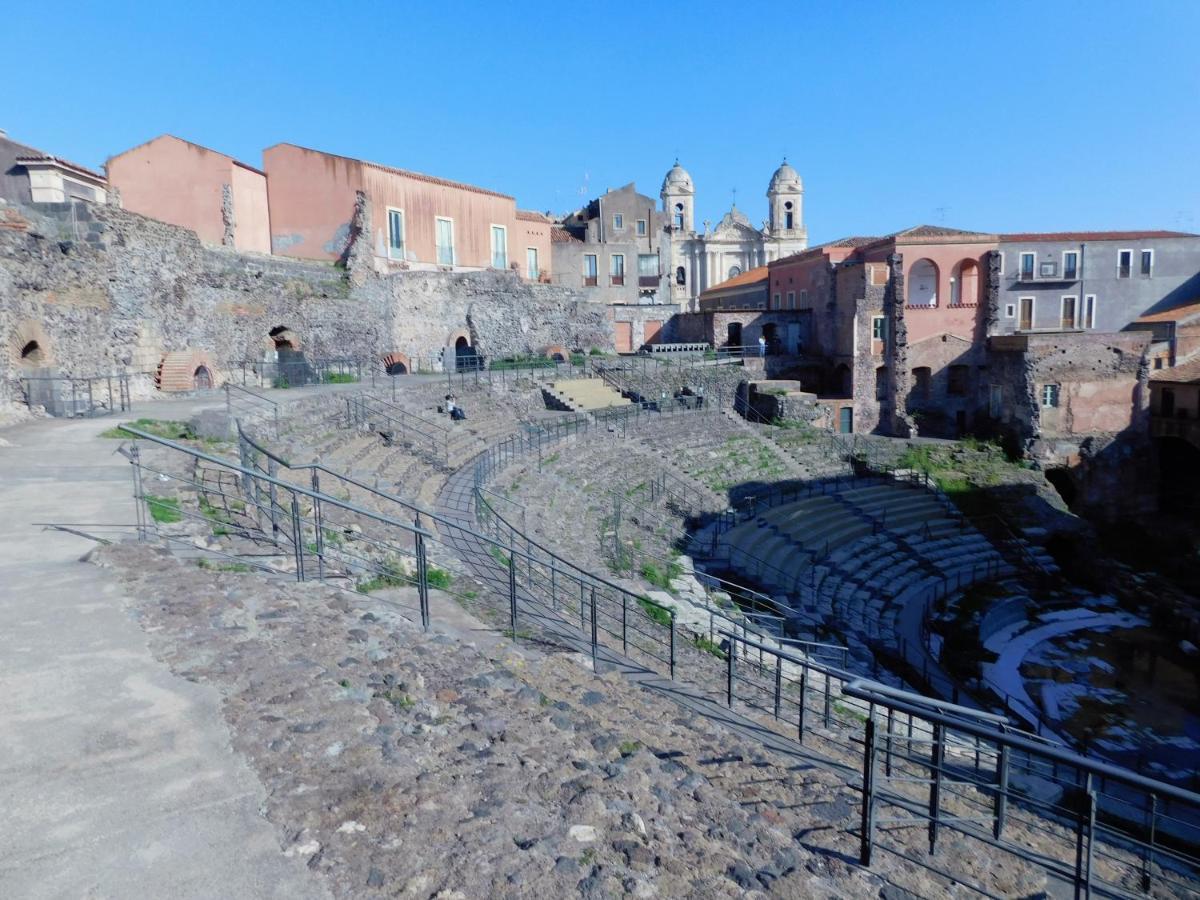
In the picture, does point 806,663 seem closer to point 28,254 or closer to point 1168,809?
point 1168,809

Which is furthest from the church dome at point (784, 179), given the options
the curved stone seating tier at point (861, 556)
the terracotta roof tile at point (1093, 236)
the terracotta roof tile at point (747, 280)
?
the curved stone seating tier at point (861, 556)

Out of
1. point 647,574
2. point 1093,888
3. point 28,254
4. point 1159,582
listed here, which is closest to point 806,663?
point 1093,888

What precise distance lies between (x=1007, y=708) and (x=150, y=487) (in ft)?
47.3

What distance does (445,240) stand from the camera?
31594 millimetres

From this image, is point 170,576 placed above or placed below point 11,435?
below

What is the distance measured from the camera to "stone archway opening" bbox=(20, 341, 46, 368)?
14.8 metres

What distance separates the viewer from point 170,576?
7348mm

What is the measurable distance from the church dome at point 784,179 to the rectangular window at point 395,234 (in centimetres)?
4508

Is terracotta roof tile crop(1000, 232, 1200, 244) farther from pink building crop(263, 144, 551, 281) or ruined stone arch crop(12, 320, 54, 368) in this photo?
ruined stone arch crop(12, 320, 54, 368)

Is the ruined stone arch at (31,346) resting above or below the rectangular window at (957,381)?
above

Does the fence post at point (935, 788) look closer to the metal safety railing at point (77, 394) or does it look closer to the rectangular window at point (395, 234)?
the metal safety railing at point (77, 394)

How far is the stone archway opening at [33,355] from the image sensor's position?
48.4ft

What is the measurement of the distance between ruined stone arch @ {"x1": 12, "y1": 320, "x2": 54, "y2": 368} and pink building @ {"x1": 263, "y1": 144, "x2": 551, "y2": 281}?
13.2 meters

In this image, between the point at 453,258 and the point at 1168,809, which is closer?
the point at 1168,809
